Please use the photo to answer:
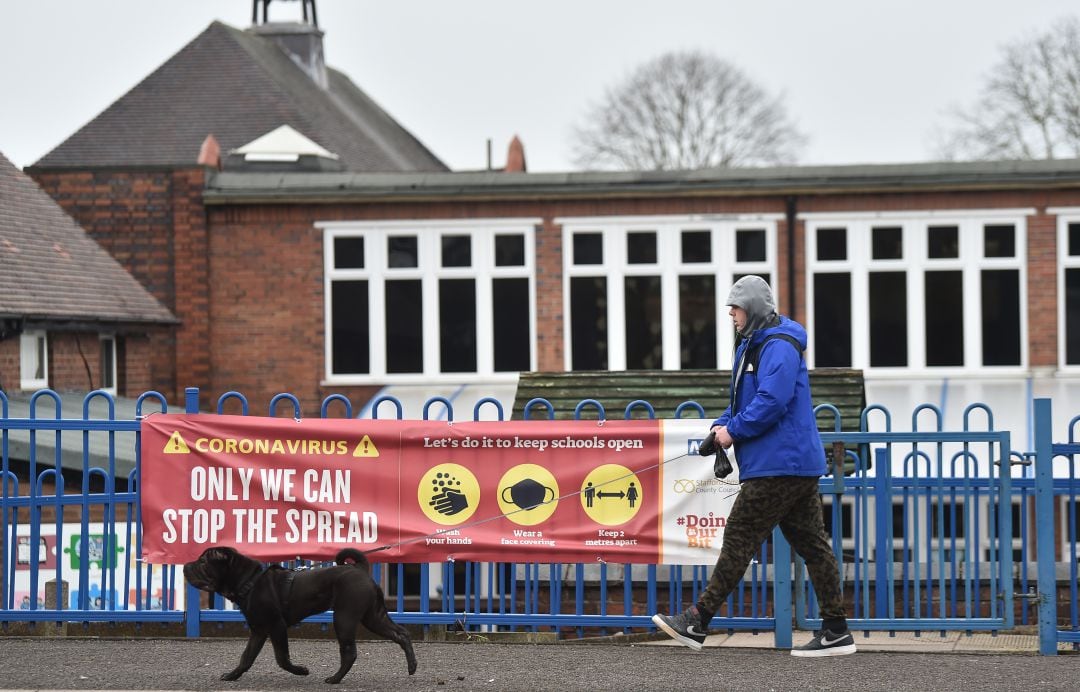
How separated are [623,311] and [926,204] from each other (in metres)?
4.49

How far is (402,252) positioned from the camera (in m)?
22.2

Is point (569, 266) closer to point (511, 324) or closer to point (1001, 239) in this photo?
point (511, 324)

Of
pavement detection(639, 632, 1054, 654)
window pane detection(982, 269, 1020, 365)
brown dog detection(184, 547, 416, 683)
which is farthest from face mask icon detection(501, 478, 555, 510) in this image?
window pane detection(982, 269, 1020, 365)

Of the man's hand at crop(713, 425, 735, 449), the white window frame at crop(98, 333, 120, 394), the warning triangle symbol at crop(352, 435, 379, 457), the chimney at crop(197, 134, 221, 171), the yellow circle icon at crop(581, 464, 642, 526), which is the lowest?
the yellow circle icon at crop(581, 464, 642, 526)

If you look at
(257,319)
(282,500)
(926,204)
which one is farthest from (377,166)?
(282,500)

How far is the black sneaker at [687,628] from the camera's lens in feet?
25.5

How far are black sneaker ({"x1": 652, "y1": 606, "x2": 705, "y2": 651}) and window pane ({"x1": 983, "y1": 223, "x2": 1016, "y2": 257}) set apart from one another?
14.9 metres

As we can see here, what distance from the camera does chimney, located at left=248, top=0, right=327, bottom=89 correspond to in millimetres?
48281

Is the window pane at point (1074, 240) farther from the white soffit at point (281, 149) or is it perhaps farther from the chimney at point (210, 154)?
the chimney at point (210, 154)

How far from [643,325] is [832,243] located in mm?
2915

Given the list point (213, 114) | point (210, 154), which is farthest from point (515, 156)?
point (210, 154)

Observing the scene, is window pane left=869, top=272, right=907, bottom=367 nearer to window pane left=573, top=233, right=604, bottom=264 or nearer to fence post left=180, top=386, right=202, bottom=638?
window pane left=573, top=233, right=604, bottom=264

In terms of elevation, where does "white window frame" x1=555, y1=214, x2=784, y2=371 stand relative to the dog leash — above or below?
above

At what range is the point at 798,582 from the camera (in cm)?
852
